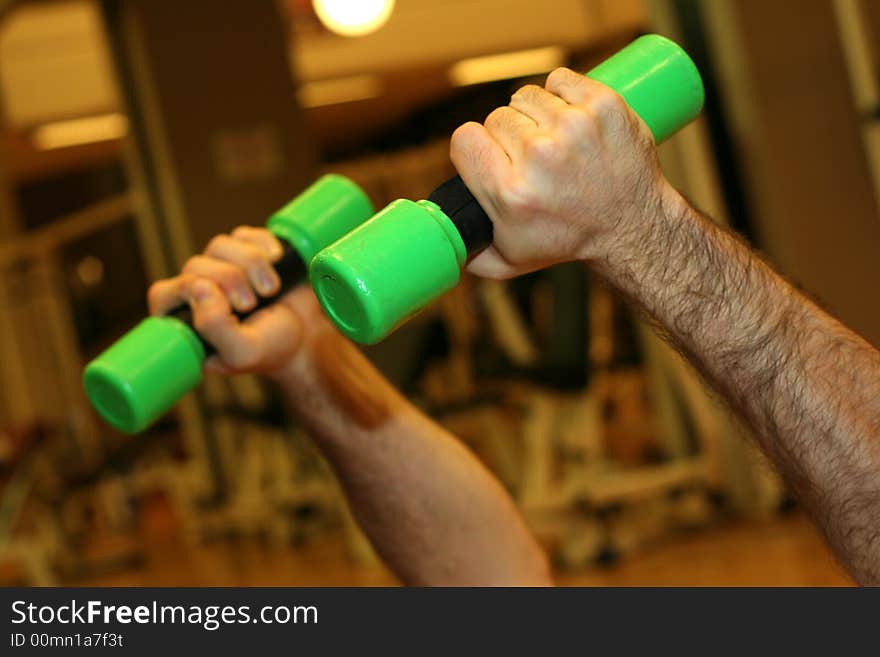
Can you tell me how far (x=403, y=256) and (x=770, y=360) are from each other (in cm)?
22

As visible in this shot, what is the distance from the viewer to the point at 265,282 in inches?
39.4

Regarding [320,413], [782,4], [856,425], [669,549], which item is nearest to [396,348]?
[669,549]

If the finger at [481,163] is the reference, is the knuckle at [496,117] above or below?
above

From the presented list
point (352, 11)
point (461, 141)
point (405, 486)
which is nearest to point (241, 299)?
point (405, 486)

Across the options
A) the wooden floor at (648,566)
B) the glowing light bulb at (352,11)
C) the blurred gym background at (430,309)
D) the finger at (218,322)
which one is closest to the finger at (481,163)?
the blurred gym background at (430,309)

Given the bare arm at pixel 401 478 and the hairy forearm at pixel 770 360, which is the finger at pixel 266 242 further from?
the hairy forearm at pixel 770 360

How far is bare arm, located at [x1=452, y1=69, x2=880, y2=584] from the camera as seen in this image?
2.11 feet

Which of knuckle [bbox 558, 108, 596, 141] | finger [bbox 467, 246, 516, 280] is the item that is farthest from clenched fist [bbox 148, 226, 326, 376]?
knuckle [bbox 558, 108, 596, 141]

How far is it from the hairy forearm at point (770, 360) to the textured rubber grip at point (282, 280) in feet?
1.21

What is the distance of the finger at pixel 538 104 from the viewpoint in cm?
65

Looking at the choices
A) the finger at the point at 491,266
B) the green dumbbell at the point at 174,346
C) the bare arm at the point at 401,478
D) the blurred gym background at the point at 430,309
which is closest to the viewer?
the finger at the point at 491,266

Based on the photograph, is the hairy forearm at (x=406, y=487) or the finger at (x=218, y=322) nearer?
the finger at (x=218, y=322)
